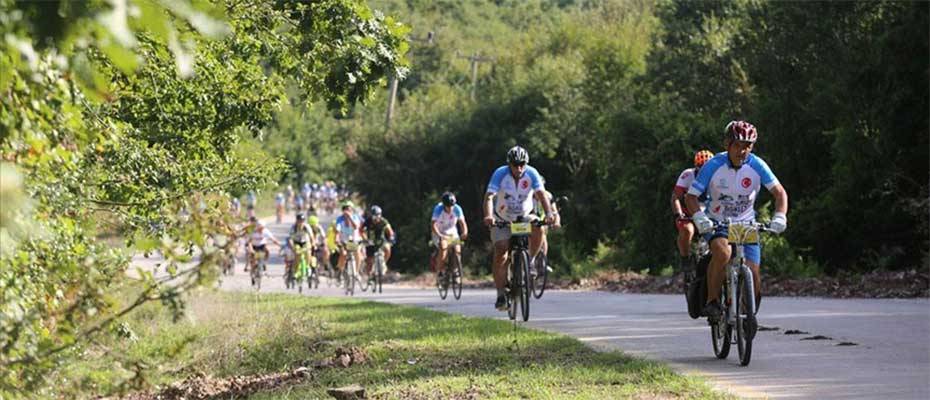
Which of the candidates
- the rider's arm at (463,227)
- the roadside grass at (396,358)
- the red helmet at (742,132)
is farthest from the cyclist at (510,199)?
the rider's arm at (463,227)

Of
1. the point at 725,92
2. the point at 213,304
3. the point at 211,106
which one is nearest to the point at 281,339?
the point at 211,106

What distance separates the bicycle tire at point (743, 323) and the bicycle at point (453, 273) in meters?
13.8

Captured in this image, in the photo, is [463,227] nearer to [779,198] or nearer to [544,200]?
[544,200]

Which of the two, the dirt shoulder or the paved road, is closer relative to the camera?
the paved road

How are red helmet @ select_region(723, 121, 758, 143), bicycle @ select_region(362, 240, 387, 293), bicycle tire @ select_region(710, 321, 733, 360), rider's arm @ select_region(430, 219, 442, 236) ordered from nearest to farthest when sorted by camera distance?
red helmet @ select_region(723, 121, 758, 143), bicycle tire @ select_region(710, 321, 733, 360), rider's arm @ select_region(430, 219, 442, 236), bicycle @ select_region(362, 240, 387, 293)

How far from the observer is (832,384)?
994cm

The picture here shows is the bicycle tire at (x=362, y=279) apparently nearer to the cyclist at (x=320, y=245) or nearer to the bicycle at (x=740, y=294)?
the cyclist at (x=320, y=245)

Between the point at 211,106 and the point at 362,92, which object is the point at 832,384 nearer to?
the point at 362,92

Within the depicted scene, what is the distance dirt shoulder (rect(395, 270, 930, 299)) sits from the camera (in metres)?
20.7

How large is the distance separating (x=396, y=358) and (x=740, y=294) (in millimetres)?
3254

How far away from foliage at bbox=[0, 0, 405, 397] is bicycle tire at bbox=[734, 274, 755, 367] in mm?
3047

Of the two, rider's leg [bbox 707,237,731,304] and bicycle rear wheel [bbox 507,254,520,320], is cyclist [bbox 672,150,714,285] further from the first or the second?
rider's leg [bbox 707,237,731,304]

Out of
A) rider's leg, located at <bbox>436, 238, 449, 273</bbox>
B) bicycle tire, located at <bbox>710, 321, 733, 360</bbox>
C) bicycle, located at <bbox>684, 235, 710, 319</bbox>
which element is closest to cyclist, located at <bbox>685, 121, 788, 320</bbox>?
bicycle tire, located at <bbox>710, 321, 733, 360</bbox>

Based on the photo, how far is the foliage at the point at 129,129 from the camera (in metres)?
3.45
